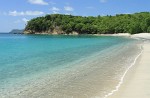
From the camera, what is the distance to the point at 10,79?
19812mm

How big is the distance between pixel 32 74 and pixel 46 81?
10.2ft

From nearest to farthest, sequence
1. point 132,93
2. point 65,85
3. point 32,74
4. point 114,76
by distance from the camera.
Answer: point 132,93 < point 65,85 < point 114,76 < point 32,74

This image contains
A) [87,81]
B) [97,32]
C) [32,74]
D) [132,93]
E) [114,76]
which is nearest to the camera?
[132,93]

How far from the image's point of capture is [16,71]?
76.9ft

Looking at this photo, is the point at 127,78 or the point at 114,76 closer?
the point at 127,78

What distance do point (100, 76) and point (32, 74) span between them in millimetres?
4483

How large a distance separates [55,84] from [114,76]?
4041 mm

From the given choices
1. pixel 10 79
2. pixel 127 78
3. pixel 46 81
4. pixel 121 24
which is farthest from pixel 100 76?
pixel 121 24

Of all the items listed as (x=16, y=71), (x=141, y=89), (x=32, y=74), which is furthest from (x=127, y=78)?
(x=16, y=71)

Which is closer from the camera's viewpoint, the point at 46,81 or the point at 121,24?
the point at 46,81

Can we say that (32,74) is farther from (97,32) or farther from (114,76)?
(97,32)

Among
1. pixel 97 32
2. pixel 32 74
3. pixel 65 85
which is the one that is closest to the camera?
pixel 65 85

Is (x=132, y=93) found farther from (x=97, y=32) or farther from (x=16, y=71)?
(x=97, y=32)

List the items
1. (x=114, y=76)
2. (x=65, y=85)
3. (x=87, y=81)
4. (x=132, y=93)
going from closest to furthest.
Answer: (x=132, y=93)
(x=65, y=85)
(x=87, y=81)
(x=114, y=76)
